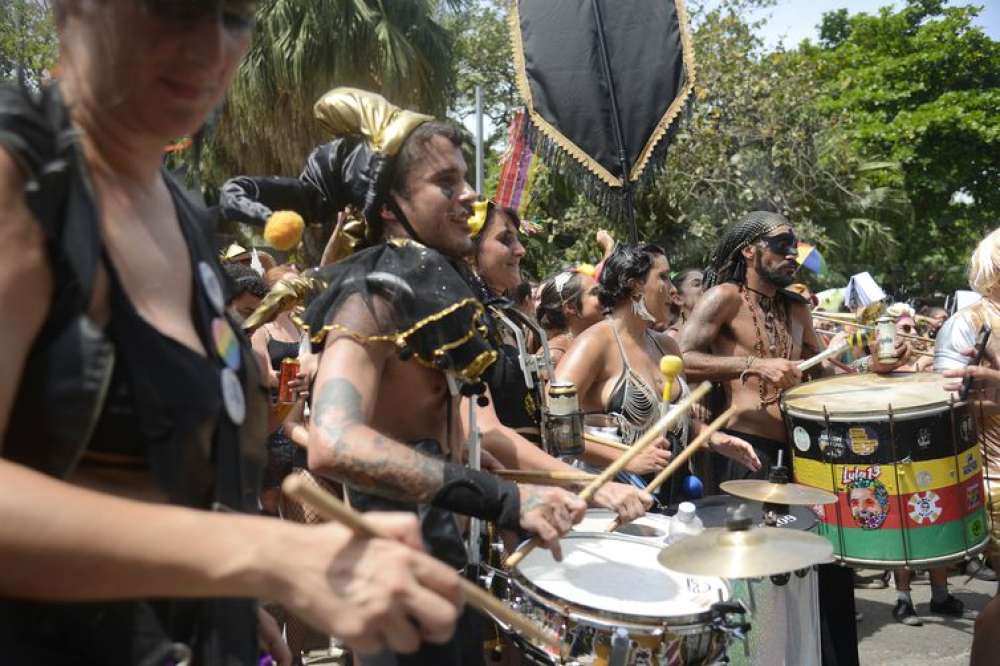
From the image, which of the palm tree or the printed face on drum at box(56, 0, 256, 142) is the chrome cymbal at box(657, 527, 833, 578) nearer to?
the printed face on drum at box(56, 0, 256, 142)

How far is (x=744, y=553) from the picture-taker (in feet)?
8.89

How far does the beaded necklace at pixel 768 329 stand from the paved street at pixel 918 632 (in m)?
1.57

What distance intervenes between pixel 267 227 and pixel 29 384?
3.54ft

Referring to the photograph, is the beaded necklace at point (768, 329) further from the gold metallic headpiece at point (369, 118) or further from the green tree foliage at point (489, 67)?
the green tree foliage at point (489, 67)

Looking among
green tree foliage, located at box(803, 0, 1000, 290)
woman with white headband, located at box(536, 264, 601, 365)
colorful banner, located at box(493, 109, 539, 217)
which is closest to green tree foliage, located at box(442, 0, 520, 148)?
green tree foliage, located at box(803, 0, 1000, 290)

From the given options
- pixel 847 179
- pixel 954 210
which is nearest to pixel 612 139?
pixel 847 179

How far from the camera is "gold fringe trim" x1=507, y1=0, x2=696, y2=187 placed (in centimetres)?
559

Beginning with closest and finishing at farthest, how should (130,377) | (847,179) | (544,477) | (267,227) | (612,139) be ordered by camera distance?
(130,377) < (267,227) < (544,477) < (612,139) < (847,179)

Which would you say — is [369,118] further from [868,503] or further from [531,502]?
[868,503]

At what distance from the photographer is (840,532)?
455cm

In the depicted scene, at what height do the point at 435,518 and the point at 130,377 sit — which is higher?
the point at 130,377

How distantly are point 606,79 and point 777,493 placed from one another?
2878 mm

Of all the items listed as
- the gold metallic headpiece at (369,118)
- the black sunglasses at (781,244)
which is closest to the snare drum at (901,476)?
the black sunglasses at (781,244)

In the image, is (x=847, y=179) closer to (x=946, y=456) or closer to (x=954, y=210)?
(x=954, y=210)
